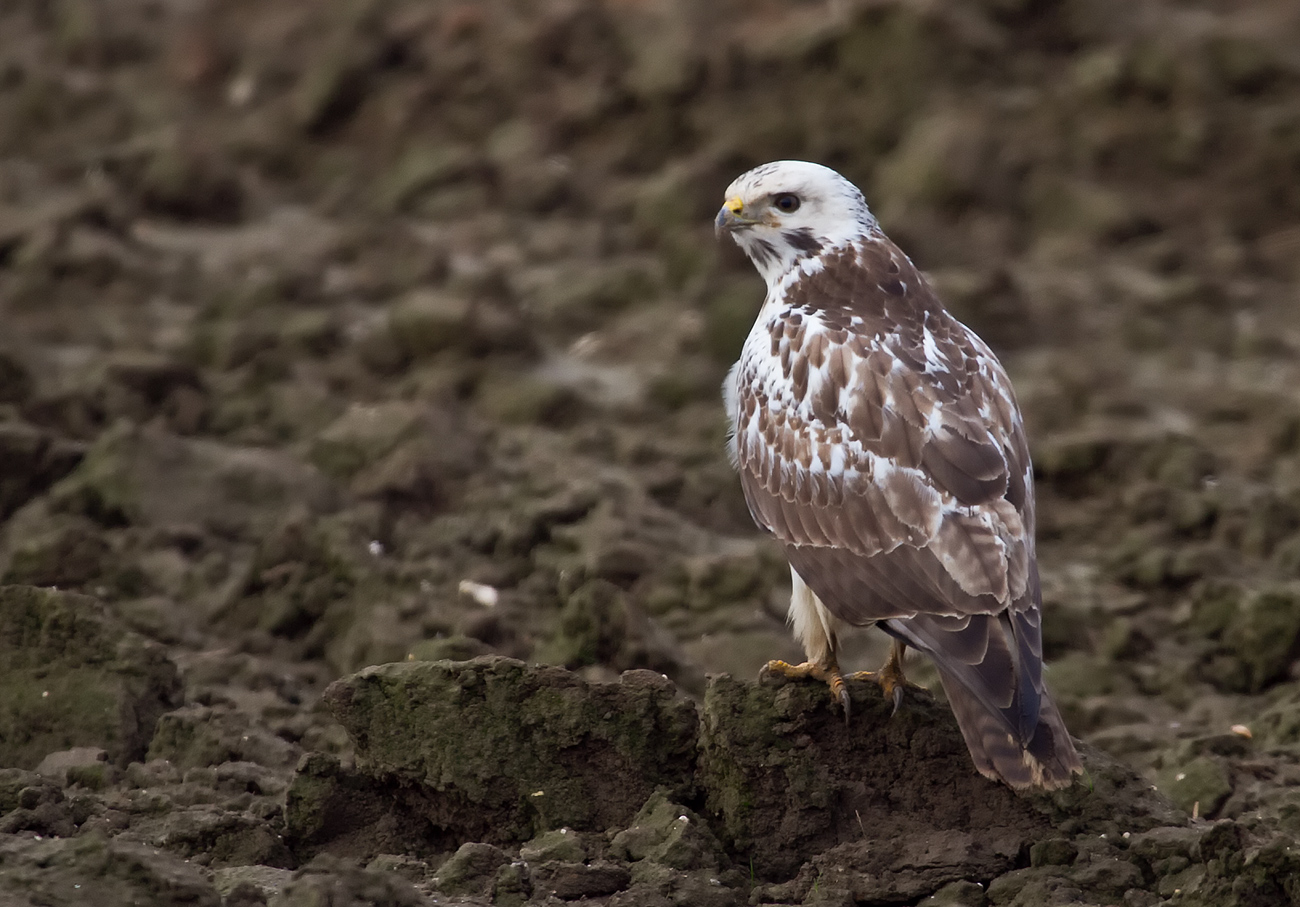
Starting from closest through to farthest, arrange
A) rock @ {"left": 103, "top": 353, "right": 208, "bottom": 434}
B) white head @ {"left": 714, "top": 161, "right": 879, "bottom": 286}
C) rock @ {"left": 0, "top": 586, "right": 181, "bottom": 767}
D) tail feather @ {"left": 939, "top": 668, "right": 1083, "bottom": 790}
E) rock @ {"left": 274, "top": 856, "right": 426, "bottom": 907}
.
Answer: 1. rock @ {"left": 274, "top": 856, "right": 426, "bottom": 907}
2. tail feather @ {"left": 939, "top": 668, "right": 1083, "bottom": 790}
3. rock @ {"left": 0, "top": 586, "right": 181, "bottom": 767}
4. white head @ {"left": 714, "top": 161, "right": 879, "bottom": 286}
5. rock @ {"left": 103, "top": 353, "right": 208, "bottom": 434}

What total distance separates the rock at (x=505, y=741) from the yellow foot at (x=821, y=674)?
0.48 metres

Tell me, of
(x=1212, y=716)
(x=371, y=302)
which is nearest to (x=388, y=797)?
(x=1212, y=716)

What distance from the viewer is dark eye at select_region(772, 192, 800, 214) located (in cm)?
736

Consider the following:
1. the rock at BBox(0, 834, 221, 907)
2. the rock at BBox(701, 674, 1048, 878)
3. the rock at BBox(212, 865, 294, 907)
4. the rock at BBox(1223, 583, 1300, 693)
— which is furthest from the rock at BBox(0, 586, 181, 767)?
the rock at BBox(1223, 583, 1300, 693)

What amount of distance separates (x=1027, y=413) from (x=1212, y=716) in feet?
9.73

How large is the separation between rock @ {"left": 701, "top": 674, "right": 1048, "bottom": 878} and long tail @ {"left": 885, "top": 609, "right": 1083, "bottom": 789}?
0.32 meters

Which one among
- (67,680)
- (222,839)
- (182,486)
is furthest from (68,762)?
(182,486)

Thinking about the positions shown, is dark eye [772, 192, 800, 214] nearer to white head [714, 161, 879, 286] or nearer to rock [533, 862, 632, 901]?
white head [714, 161, 879, 286]

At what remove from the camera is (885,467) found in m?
6.48

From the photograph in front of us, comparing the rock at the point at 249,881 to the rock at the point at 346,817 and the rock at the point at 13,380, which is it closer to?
the rock at the point at 346,817

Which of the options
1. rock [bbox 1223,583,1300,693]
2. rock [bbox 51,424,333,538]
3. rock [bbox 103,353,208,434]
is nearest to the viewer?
rock [bbox 1223,583,1300,693]

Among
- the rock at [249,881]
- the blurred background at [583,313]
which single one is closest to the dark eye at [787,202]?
the blurred background at [583,313]

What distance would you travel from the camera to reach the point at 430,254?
13000mm

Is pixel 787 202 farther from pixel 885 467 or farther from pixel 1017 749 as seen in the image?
pixel 1017 749
